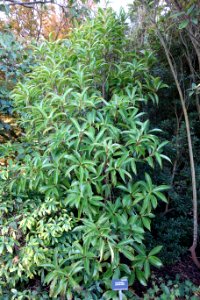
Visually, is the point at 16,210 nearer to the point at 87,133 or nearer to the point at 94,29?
the point at 87,133

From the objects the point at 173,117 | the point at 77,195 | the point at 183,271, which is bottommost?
the point at 183,271

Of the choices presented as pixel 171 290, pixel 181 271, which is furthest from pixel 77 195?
pixel 181 271

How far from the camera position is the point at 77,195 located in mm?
1969

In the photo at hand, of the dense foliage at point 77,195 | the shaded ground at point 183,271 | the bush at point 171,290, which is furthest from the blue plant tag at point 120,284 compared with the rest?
the shaded ground at point 183,271

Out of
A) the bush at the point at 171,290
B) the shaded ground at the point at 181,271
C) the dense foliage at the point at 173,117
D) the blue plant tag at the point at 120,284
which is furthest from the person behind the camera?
the dense foliage at the point at 173,117

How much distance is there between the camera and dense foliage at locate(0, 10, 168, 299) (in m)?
1.99

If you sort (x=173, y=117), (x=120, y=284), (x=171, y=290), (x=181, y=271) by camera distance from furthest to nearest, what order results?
(x=173, y=117) < (x=181, y=271) < (x=171, y=290) < (x=120, y=284)

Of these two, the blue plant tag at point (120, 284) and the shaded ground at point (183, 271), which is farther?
the shaded ground at point (183, 271)

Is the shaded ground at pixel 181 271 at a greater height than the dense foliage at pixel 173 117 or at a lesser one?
lesser

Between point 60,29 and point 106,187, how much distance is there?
4.01 m

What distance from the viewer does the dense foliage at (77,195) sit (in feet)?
6.54

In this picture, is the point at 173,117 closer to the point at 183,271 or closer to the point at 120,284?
the point at 183,271

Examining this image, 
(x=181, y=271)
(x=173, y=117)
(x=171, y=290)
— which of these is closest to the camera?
(x=171, y=290)

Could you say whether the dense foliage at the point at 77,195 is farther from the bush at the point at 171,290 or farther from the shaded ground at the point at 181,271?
the shaded ground at the point at 181,271
